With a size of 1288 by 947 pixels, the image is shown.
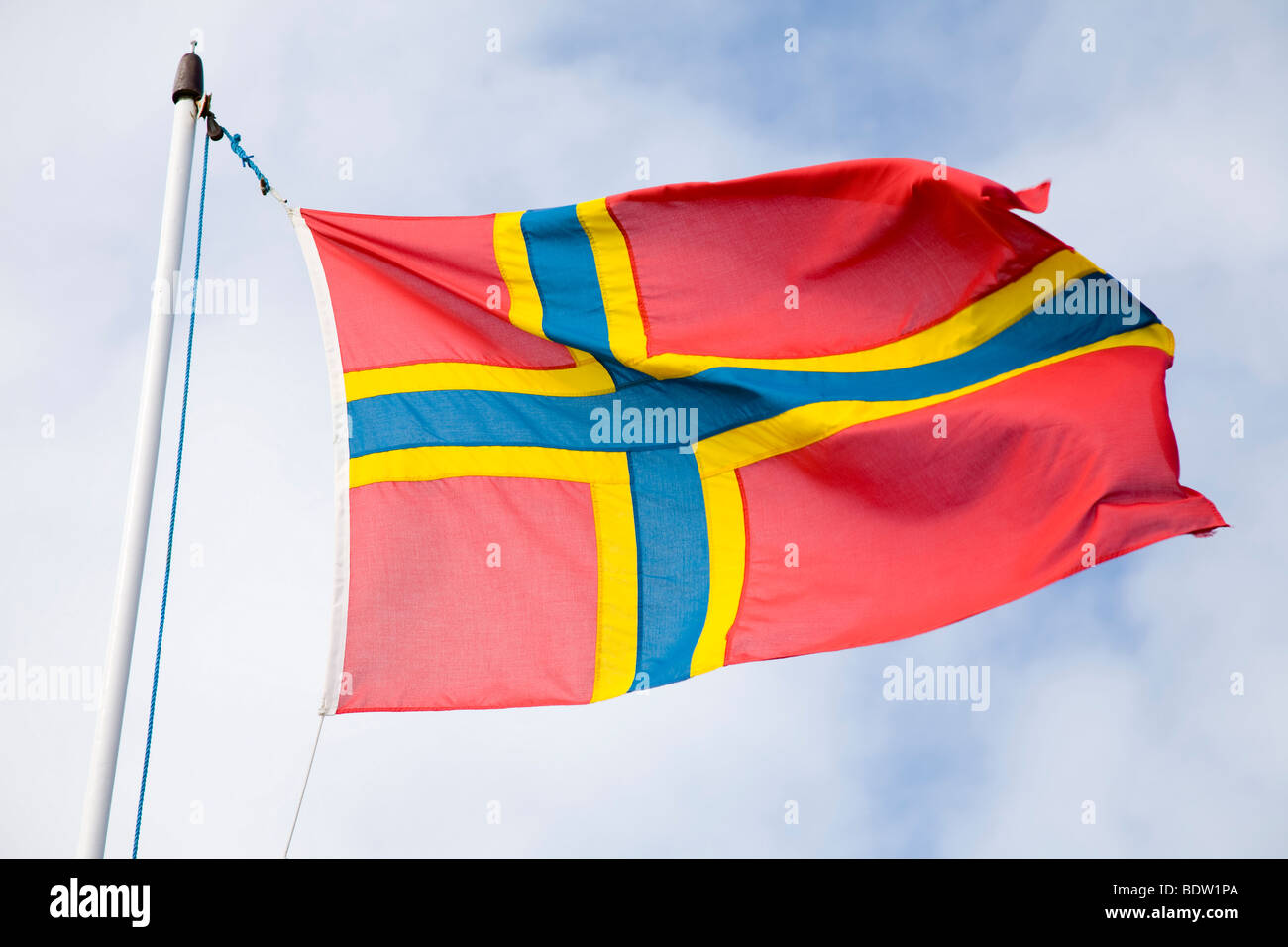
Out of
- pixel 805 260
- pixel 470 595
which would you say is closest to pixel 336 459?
pixel 470 595

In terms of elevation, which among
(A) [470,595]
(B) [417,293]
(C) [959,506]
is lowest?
(A) [470,595]

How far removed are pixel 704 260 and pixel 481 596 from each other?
3050mm

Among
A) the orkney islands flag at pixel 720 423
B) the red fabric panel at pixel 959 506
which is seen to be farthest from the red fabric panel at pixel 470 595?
the red fabric panel at pixel 959 506

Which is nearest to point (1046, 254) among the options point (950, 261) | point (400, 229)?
point (950, 261)

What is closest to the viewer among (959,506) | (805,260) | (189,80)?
(189,80)

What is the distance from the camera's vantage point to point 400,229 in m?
9.98

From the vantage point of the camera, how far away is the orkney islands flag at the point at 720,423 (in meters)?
9.45

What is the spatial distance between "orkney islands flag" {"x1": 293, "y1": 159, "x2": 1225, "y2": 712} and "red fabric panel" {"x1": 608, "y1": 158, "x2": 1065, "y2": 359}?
0.06 feet

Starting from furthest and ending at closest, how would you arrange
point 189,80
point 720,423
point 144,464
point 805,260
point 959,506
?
point 805,260 < point 720,423 < point 959,506 < point 189,80 < point 144,464

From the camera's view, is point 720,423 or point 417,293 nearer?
point 417,293

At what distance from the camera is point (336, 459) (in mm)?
9258

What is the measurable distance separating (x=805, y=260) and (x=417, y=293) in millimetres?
2849

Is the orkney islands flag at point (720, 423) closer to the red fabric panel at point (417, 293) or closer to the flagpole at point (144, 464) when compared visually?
the red fabric panel at point (417, 293)

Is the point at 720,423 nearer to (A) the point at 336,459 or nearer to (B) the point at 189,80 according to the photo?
(A) the point at 336,459
